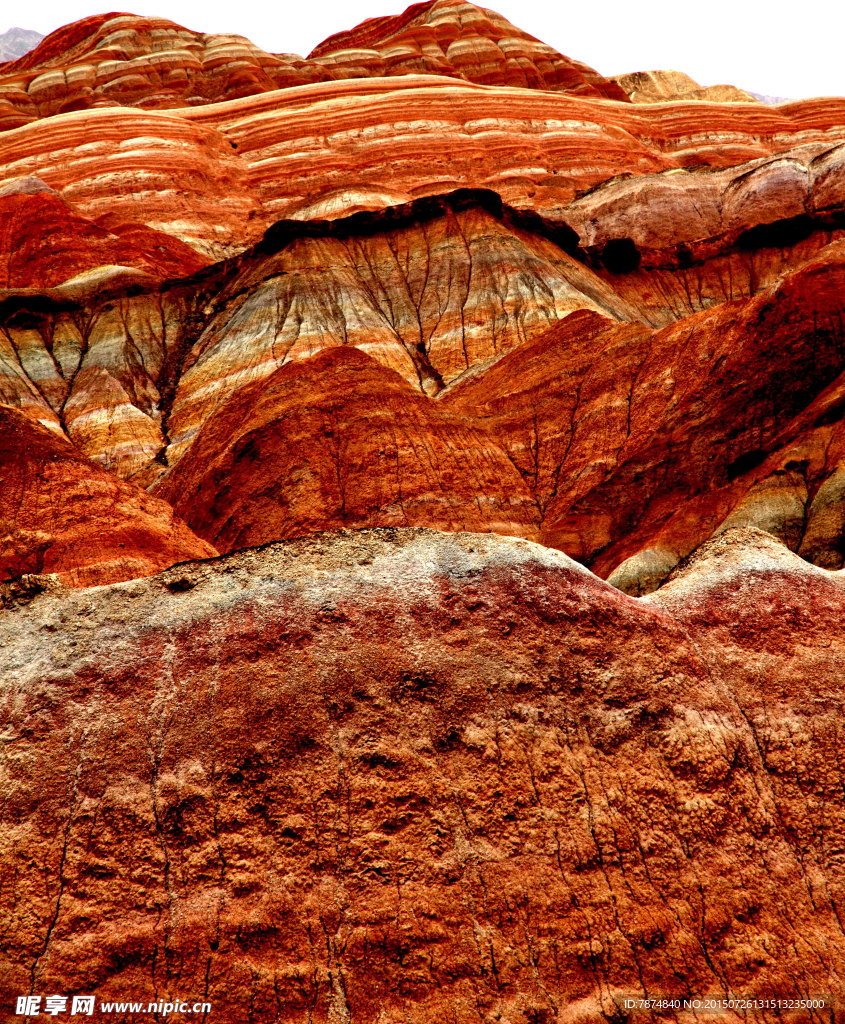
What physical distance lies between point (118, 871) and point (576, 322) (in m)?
20.7

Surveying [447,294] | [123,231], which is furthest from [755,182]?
[123,231]

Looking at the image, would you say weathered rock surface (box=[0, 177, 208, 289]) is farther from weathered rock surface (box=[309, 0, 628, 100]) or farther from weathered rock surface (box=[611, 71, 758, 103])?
weathered rock surface (box=[611, 71, 758, 103])

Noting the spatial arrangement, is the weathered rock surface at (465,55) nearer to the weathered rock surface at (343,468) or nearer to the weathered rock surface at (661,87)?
the weathered rock surface at (661,87)

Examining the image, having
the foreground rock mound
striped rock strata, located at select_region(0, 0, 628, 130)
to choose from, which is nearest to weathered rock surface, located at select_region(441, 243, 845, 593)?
the foreground rock mound

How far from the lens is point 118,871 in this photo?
373 inches

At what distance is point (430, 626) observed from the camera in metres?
11.8

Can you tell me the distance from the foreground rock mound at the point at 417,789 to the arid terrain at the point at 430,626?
1.4 inches

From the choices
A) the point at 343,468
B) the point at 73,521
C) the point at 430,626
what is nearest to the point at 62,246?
the point at 343,468

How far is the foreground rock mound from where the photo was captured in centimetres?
914

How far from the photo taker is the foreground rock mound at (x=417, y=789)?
9.14 meters

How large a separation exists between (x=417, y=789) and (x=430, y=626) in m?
2.12

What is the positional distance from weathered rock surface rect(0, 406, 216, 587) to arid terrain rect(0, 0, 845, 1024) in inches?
3.6

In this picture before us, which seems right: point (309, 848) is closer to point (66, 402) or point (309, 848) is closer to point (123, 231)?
point (66, 402)

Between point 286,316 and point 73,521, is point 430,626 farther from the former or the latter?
point 286,316
